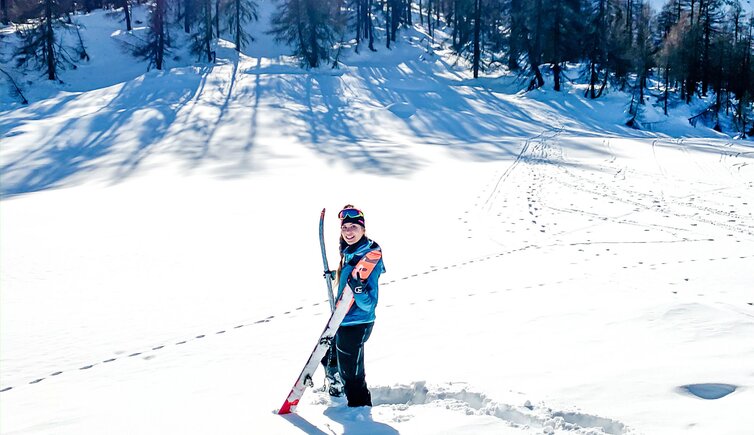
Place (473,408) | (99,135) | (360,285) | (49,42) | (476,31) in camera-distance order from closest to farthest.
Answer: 1. (360,285)
2. (473,408)
3. (99,135)
4. (49,42)
5. (476,31)

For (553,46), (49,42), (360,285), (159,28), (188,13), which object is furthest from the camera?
(188,13)

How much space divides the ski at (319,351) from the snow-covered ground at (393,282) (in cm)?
12

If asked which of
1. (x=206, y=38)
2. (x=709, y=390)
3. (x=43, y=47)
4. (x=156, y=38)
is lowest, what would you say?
(x=709, y=390)

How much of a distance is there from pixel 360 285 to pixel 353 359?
2.16 feet

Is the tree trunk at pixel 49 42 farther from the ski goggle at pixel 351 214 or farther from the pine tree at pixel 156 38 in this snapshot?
the ski goggle at pixel 351 214

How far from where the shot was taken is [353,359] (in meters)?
4.51

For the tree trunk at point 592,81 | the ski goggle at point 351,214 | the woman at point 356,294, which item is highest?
the tree trunk at point 592,81

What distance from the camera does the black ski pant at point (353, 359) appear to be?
446cm

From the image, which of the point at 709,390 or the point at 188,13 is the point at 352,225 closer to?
the point at 709,390

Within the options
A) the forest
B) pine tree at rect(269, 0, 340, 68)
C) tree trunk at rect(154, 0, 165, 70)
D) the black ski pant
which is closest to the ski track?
the black ski pant

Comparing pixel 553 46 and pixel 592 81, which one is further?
pixel 553 46

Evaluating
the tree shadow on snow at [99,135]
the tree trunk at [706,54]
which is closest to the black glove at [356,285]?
the tree shadow on snow at [99,135]

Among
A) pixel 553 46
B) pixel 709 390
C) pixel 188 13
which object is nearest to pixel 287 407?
pixel 709 390

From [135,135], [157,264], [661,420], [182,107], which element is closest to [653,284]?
[661,420]
